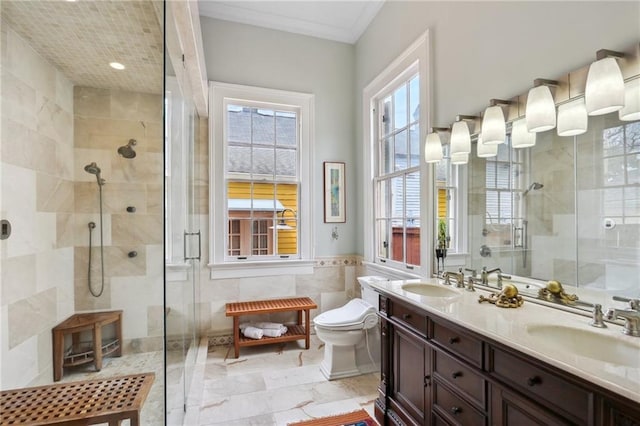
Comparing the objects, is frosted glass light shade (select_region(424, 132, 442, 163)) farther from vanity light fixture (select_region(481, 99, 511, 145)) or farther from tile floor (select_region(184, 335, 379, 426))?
tile floor (select_region(184, 335, 379, 426))

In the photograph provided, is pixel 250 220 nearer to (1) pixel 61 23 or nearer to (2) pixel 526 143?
(1) pixel 61 23

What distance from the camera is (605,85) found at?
1123mm

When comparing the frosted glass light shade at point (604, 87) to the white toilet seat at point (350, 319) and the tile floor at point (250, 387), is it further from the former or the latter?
the tile floor at point (250, 387)

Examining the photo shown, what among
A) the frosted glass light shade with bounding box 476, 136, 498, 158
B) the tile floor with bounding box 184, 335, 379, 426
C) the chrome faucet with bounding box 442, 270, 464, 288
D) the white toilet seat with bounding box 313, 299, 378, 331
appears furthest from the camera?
the white toilet seat with bounding box 313, 299, 378, 331

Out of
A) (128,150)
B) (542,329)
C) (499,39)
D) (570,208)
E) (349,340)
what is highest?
(499,39)

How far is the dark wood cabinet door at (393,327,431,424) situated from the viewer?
154 cm

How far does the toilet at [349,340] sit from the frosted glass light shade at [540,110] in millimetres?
1698

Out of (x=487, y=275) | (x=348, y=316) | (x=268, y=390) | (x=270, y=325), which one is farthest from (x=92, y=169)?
(x=487, y=275)

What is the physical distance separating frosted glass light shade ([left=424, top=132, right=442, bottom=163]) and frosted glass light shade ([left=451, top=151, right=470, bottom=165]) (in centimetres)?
9

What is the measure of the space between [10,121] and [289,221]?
225 centimetres

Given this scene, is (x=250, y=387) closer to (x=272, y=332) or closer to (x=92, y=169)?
(x=272, y=332)

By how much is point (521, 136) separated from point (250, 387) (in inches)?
94.1

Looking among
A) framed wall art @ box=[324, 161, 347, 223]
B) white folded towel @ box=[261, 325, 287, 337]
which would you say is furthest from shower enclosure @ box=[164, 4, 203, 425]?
framed wall art @ box=[324, 161, 347, 223]

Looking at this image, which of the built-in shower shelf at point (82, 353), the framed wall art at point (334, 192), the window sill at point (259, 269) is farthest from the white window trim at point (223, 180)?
the built-in shower shelf at point (82, 353)
